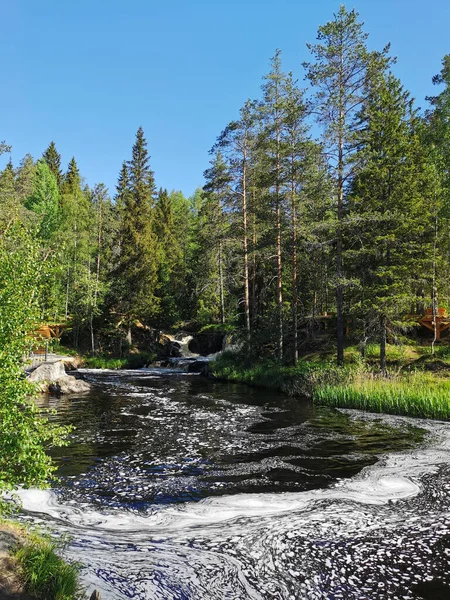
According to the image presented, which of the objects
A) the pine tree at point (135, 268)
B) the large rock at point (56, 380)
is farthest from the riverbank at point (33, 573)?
the pine tree at point (135, 268)

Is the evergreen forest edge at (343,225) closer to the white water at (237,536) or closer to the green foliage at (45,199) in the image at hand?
the white water at (237,536)

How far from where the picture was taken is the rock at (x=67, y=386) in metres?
21.9

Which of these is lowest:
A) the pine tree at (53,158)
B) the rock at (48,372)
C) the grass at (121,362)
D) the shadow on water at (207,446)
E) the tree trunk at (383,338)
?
the grass at (121,362)

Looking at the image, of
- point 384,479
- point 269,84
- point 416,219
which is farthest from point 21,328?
point 269,84

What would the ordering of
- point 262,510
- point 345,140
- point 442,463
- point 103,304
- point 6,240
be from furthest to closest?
point 103,304 < point 345,140 < point 442,463 < point 262,510 < point 6,240

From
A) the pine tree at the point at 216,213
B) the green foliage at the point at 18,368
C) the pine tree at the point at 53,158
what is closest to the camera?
the green foliage at the point at 18,368

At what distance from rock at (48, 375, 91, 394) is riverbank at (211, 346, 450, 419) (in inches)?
354

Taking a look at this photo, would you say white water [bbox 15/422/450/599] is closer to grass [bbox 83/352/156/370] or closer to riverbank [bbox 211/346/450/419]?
riverbank [bbox 211/346/450/419]

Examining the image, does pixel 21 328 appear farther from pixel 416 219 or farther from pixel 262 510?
pixel 416 219

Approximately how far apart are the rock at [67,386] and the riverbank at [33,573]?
17830 millimetres

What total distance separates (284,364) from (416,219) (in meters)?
10.6

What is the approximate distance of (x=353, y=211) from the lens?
22.3m

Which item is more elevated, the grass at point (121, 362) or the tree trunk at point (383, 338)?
the tree trunk at point (383, 338)

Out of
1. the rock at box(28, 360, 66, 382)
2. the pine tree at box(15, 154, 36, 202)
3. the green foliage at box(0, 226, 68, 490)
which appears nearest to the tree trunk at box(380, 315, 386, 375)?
the rock at box(28, 360, 66, 382)
